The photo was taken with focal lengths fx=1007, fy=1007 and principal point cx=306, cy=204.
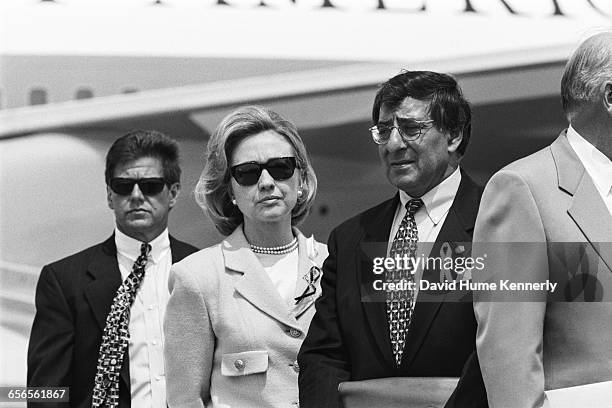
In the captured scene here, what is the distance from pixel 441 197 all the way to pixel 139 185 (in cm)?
112

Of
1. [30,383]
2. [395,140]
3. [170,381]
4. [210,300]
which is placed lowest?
[30,383]

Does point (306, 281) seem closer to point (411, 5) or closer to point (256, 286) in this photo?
point (256, 286)

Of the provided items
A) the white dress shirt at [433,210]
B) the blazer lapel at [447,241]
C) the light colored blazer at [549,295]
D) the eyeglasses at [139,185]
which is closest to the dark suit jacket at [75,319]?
the eyeglasses at [139,185]

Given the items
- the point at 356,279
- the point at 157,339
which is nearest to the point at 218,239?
the point at 157,339

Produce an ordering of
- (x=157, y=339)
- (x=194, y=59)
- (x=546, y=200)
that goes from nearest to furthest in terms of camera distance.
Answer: (x=546, y=200)
(x=157, y=339)
(x=194, y=59)

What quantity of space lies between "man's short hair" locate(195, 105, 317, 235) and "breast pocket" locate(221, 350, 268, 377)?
441 mm

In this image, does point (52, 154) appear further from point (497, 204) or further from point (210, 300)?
point (497, 204)

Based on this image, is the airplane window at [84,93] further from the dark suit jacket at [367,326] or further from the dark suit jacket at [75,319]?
the dark suit jacket at [367,326]

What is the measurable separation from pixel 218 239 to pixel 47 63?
86 cm

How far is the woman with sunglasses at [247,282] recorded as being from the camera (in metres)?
2.77

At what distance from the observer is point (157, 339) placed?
10.5 feet

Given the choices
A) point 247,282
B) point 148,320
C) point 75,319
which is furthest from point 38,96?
point 247,282

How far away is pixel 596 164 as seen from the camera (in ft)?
7.04

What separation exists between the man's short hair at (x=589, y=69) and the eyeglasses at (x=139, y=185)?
1592mm
